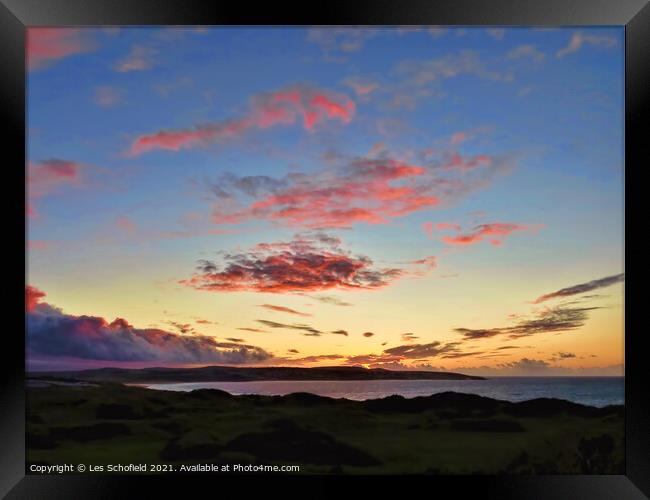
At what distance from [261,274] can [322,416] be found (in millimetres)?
1405

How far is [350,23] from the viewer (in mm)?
4289

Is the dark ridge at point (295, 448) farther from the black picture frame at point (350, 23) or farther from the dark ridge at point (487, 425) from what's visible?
the dark ridge at point (487, 425)

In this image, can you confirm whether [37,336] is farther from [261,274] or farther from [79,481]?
[261,274]

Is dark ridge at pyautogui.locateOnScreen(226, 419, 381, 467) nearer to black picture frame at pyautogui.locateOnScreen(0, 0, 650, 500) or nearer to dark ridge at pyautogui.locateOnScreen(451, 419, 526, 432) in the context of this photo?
black picture frame at pyautogui.locateOnScreen(0, 0, 650, 500)

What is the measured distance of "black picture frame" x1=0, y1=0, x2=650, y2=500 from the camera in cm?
426

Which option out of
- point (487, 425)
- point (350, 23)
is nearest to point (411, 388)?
point (487, 425)

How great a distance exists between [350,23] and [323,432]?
3.40 m

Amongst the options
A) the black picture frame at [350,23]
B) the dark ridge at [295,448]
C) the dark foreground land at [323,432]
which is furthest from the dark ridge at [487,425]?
the dark ridge at [295,448]

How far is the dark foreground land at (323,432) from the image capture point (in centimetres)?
482

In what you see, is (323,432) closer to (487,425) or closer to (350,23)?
(487,425)


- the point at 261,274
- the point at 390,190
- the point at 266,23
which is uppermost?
the point at 266,23

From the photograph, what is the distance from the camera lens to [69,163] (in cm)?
502

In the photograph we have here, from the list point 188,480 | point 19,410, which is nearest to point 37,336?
point 19,410

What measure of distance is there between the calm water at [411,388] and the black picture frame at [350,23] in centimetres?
82
